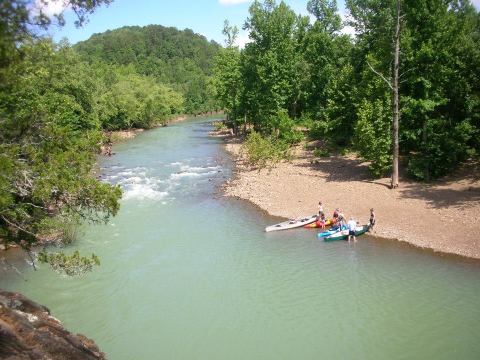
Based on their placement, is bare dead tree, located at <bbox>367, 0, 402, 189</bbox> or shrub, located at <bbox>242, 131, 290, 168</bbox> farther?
shrub, located at <bbox>242, 131, 290, 168</bbox>

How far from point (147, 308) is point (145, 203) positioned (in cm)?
1395

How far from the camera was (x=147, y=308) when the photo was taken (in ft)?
57.1

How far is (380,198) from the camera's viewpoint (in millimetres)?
26547

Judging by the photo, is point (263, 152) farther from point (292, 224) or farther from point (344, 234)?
point (344, 234)

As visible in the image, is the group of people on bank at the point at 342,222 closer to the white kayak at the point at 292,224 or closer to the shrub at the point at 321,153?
the white kayak at the point at 292,224

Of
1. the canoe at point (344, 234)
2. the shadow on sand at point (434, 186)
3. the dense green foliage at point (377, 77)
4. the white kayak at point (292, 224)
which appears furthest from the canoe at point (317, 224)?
the dense green foliage at point (377, 77)

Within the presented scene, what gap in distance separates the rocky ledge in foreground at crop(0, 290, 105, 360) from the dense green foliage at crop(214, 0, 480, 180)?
2304 centimetres

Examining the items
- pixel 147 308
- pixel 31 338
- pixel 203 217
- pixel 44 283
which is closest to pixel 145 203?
pixel 203 217

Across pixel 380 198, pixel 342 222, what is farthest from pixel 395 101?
pixel 342 222

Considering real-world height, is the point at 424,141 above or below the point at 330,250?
above

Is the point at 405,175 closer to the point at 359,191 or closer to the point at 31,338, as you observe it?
the point at 359,191

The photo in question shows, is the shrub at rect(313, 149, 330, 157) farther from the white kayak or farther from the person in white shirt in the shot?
the person in white shirt

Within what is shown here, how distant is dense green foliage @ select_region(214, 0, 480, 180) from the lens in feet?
89.8

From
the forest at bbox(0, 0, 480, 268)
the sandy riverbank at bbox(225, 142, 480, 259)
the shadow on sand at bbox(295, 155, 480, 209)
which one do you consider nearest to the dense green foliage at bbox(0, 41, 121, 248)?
the forest at bbox(0, 0, 480, 268)
